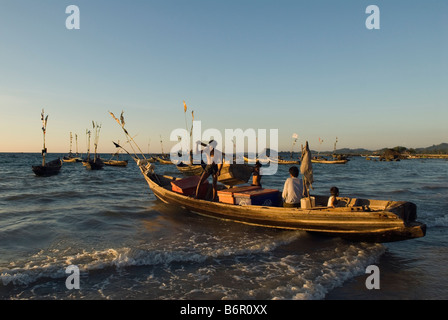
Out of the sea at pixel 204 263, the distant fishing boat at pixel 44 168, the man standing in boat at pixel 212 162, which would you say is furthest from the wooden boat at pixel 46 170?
the man standing in boat at pixel 212 162

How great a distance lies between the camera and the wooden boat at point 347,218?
7.38m

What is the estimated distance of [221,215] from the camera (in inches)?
443

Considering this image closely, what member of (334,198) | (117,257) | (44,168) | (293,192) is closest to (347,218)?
(334,198)

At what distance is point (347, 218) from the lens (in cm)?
801

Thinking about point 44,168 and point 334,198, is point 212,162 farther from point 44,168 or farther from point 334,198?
point 44,168

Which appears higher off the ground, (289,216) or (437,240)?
(289,216)

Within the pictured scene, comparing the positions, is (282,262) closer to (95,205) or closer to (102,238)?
(102,238)

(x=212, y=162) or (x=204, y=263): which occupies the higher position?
(x=212, y=162)

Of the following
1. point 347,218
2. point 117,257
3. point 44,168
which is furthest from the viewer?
point 44,168

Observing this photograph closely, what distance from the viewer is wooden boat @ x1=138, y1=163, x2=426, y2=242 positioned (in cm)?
738
